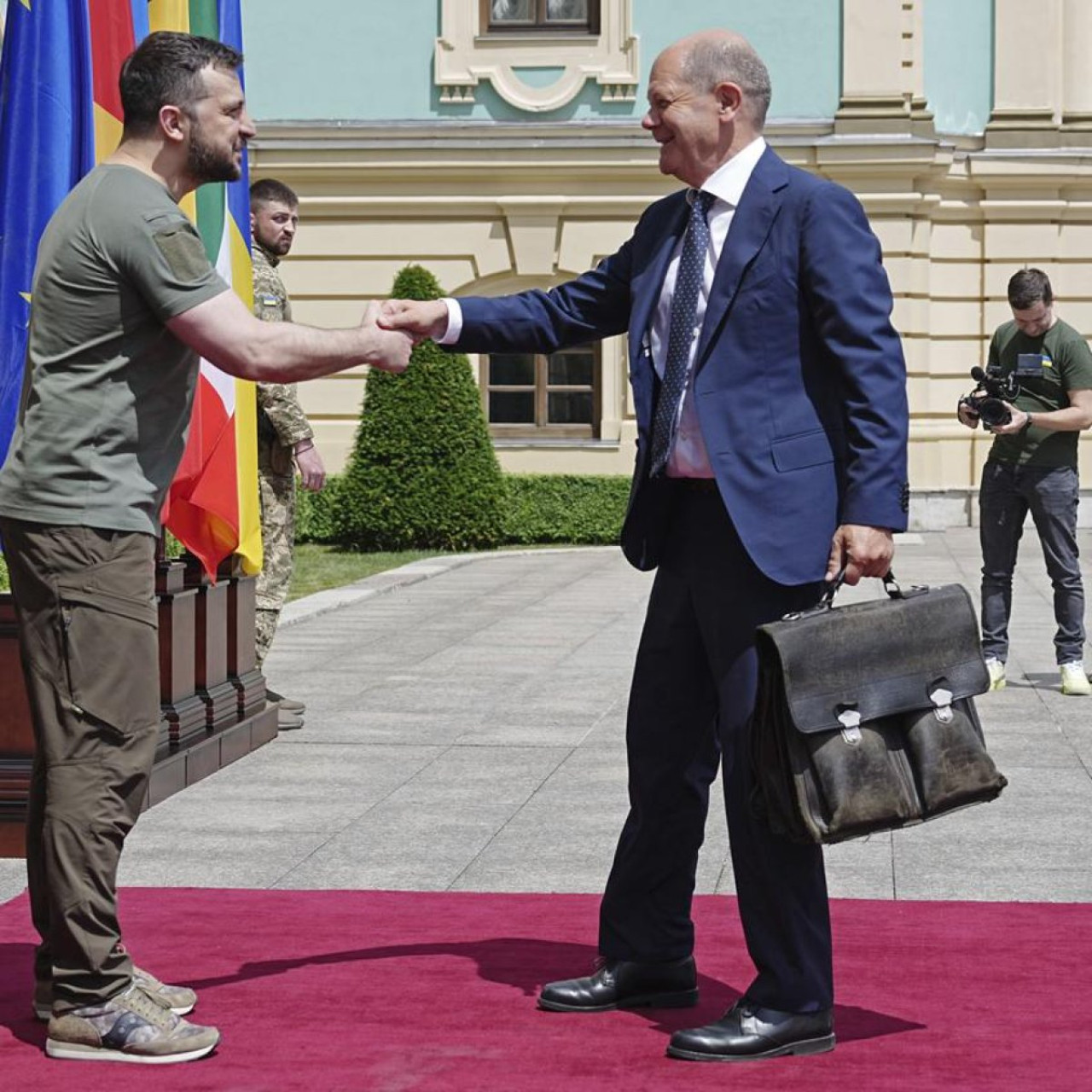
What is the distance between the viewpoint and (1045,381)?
9.80 metres

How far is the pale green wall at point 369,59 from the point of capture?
22.5m

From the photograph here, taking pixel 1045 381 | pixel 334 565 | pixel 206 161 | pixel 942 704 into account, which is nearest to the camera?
pixel 942 704

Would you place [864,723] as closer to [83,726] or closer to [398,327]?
[398,327]

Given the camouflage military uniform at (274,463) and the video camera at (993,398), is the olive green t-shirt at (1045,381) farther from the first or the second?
the camouflage military uniform at (274,463)

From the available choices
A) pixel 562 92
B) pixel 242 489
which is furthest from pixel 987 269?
pixel 242 489

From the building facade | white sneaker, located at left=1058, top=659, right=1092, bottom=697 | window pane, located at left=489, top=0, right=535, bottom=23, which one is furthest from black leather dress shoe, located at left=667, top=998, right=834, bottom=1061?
window pane, located at left=489, top=0, right=535, bottom=23

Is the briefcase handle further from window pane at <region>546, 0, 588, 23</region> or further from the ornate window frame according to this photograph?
window pane at <region>546, 0, 588, 23</region>

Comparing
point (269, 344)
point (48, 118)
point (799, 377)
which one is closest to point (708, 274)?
point (799, 377)

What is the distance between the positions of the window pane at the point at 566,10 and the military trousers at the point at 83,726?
19147mm

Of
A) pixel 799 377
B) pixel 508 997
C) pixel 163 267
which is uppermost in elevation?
pixel 163 267

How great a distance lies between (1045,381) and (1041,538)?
0.74 metres

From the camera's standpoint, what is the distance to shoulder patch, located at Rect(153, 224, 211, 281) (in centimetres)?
427

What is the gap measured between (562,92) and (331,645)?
→ 11932 millimetres

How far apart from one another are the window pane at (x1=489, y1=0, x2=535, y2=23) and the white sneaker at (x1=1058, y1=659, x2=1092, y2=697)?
14408 mm
